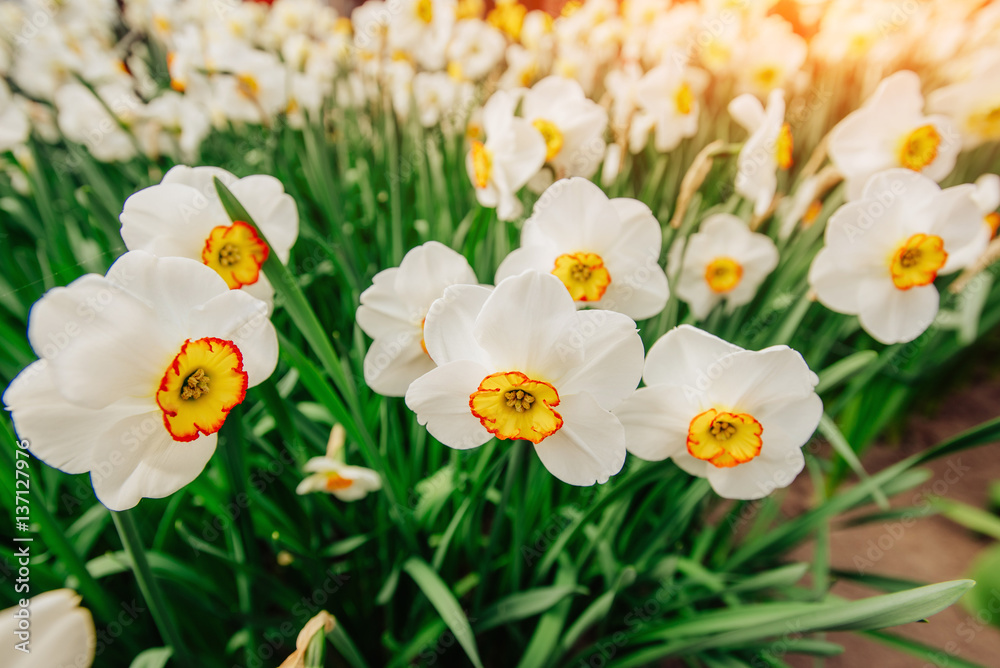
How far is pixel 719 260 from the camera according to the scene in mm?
993

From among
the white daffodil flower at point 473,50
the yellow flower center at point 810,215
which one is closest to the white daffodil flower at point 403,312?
the yellow flower center at point 810,215

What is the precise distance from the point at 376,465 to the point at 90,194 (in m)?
0.78

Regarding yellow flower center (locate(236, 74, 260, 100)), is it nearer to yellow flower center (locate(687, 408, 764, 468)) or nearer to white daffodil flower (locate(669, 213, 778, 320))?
white daffodil flower (locate(669, 213, 778, 320))

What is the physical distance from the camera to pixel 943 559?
4.84ft

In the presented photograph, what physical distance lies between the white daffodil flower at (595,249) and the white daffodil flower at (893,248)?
0.29m

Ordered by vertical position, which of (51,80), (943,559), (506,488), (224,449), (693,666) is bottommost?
(943,559)

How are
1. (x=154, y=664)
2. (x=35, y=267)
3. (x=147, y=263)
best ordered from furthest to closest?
1. (x=35, y=267)
2. (x=154, y=664)
3. (x=147, y=263)

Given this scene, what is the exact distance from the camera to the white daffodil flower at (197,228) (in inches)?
24.3

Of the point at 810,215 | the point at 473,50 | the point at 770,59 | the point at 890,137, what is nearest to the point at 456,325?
the point at 890,137

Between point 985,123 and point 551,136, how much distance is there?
117 cm

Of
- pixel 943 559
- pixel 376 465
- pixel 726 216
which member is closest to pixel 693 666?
pixel 376 465

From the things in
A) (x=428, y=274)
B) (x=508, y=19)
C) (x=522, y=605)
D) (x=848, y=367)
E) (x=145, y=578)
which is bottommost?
(x=522, y=605)

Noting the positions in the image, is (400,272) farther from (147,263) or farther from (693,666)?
(693,666)

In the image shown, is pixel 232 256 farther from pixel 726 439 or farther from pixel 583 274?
pixel 726 439
